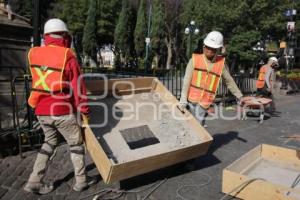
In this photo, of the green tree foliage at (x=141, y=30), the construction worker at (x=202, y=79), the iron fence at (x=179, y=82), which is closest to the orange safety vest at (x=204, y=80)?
the construction worker at (x=202, y=79)

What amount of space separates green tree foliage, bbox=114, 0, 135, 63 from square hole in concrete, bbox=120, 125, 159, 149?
3380 cm

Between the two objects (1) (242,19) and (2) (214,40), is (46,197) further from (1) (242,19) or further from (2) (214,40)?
(1) (242,19)

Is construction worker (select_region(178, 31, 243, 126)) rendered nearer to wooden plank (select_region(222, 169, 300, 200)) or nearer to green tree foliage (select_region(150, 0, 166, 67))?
wooden plank (select_region(222, 169, 300, 200))

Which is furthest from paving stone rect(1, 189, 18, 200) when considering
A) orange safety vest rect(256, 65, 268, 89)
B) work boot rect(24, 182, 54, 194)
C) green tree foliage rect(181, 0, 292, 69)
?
green tree foliage rect(181, 0, 292, 69)

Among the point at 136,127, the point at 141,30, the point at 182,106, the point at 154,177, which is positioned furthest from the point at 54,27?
the point at 141,30

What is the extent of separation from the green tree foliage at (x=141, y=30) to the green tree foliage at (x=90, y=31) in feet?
15.0

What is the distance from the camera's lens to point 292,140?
26.0 ft

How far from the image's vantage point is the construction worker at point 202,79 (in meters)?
5.76

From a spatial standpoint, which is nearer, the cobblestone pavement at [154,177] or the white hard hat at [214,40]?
the cobblestone pavement at [154,177]

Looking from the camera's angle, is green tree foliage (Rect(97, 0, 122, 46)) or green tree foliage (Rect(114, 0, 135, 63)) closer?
green tree foliage (Rect(114, 0, 135, 63))

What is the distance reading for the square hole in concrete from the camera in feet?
20.3

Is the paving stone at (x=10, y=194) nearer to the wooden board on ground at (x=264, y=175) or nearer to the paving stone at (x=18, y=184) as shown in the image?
the paving stone at (x=18, y=184)

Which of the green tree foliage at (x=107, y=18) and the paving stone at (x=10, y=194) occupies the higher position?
the green tree foliage at (x=107, y=18)

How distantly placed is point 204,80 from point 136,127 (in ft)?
4.40
